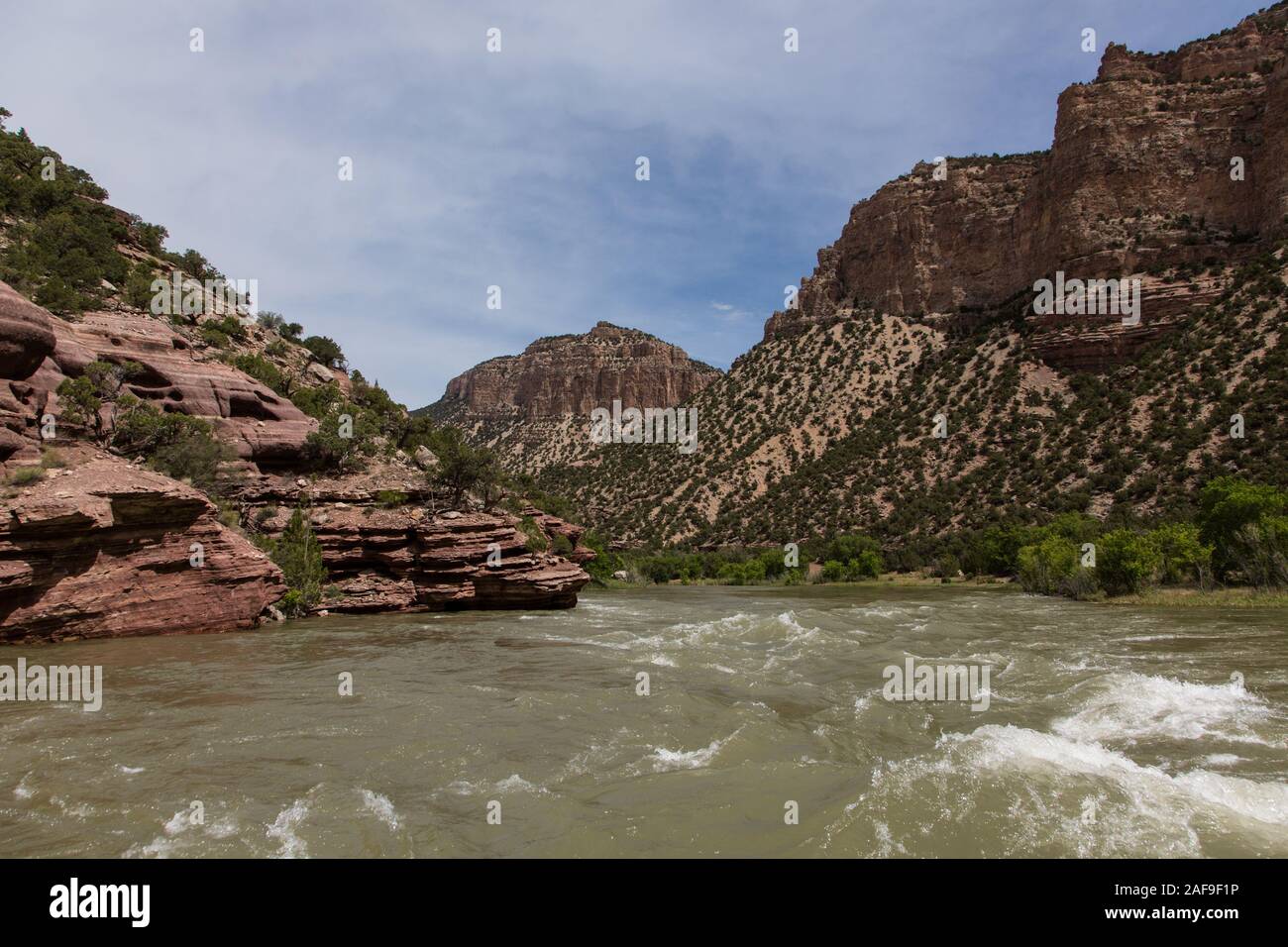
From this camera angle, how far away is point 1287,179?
210 ft

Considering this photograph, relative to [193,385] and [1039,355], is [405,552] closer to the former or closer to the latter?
[193,385]

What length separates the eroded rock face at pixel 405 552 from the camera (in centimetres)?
2653

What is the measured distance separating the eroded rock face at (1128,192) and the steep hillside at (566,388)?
176ft

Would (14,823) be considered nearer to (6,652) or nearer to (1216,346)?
(6,652)

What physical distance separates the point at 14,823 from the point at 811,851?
6961 millimetres

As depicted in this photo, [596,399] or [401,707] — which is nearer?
[401,707]

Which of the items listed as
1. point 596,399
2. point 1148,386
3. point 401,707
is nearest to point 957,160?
point 1148,386

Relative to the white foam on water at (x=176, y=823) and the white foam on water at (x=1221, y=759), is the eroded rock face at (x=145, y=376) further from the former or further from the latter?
the white foam on water at (x=1221, y=759)

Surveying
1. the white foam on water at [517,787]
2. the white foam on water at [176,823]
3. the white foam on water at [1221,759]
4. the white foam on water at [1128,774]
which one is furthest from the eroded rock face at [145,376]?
the white foam on water at [1221,759]

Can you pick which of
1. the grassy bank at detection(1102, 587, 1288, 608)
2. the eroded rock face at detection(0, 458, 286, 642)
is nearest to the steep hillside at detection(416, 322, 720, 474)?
the grassy bank at detection(1102, 587, 1288, 608)

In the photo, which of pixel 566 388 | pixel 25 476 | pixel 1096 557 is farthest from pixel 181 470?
pixel 566 388

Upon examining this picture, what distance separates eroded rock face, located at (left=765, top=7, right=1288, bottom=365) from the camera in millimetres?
68125
